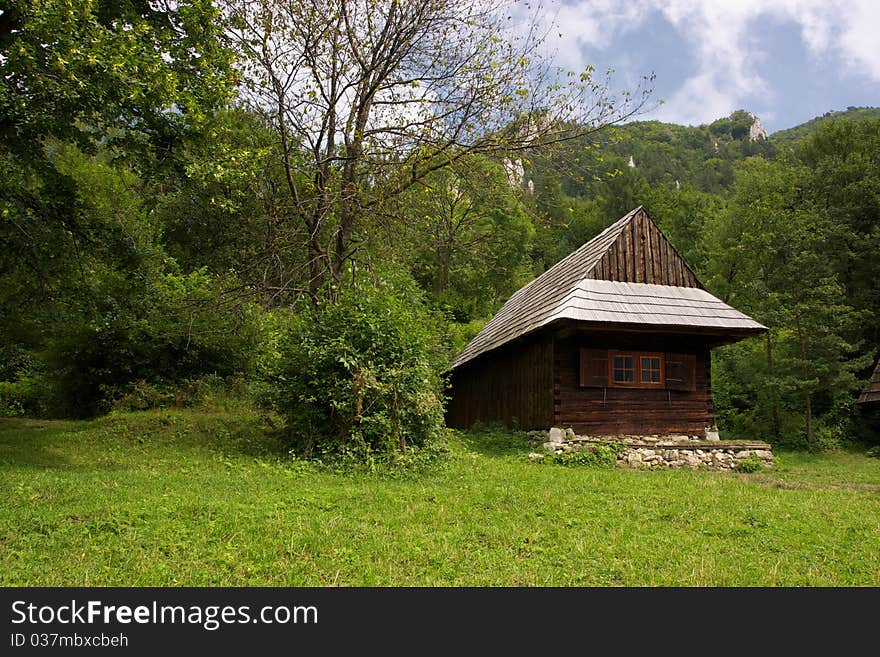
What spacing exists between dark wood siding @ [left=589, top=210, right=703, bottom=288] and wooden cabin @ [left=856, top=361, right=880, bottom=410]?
347 inches

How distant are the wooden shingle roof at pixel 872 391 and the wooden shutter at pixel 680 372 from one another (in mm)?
9326

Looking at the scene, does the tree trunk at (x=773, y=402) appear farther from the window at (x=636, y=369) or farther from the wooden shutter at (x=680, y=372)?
the window at (x=636, y=369)

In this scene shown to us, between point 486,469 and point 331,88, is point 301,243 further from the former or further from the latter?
point 486,469

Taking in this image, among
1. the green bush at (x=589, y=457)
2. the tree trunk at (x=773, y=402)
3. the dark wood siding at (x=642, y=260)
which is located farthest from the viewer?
the tree trunk at (x=773, y=402)

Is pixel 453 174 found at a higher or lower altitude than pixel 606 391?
higher

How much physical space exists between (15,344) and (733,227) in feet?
95.9

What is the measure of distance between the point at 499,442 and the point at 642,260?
5.60m

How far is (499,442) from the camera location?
44.4 ft

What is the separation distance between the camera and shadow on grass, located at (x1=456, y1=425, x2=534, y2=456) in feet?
41.4

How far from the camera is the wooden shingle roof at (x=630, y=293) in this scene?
12758 millimetres

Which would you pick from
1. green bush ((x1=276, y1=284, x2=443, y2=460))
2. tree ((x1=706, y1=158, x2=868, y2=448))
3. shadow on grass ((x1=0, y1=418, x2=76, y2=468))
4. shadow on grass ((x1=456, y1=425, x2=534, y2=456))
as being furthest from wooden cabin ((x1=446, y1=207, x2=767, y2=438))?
shadow on grass ((x1=0, y1=418, x2=76, y2=468))

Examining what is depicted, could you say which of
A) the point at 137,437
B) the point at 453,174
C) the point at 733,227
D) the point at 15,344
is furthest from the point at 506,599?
the point at 733,227

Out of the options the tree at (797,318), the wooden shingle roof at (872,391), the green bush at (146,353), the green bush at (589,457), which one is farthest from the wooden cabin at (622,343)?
the wooden shingle roof at (872,391)

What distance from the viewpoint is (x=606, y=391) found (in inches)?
525
